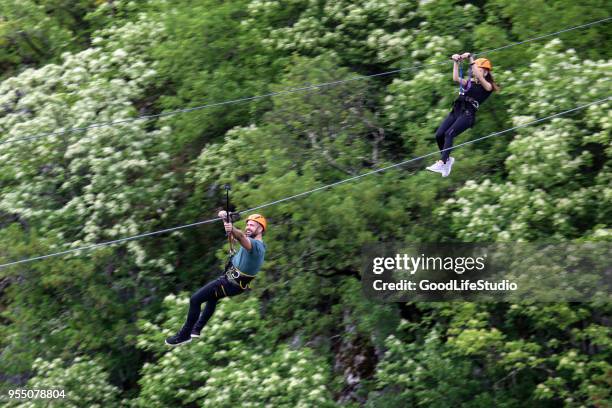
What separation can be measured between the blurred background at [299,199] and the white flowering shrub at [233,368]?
0.05 m

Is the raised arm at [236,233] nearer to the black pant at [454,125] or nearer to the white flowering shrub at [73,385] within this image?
the black pant at [454,125]

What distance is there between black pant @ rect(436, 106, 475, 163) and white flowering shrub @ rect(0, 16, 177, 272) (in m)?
6.10

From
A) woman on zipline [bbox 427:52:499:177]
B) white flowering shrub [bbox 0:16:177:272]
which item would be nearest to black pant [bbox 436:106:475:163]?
woman on zipline [bbox 427:52:499:177]

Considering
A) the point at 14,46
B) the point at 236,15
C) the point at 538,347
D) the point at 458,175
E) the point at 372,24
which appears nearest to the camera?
the point at 538,347

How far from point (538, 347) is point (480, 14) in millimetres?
8733

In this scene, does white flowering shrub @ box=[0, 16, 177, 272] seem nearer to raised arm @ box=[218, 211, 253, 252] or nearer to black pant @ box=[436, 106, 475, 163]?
black pant @ box=[436, 106, 475, 163]

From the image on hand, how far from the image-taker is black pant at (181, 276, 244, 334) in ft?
41.5

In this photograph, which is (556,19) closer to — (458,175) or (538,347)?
(458,175)

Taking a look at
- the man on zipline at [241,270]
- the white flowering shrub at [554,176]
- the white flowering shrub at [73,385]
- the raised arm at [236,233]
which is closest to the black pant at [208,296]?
the man on zipline at [241,270]

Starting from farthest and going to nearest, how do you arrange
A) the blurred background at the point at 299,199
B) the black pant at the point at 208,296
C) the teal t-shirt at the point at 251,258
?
the blurred background at the point at 299,199
the black pant at the point at 208,296
the teal t-shirt at the point at 251,258

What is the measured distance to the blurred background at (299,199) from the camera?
15562mm

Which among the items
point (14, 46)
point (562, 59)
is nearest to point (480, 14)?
point (562, 59)

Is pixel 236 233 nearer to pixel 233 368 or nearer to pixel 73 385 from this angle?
Result: pixel 233 368

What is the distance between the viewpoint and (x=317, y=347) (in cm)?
1767
